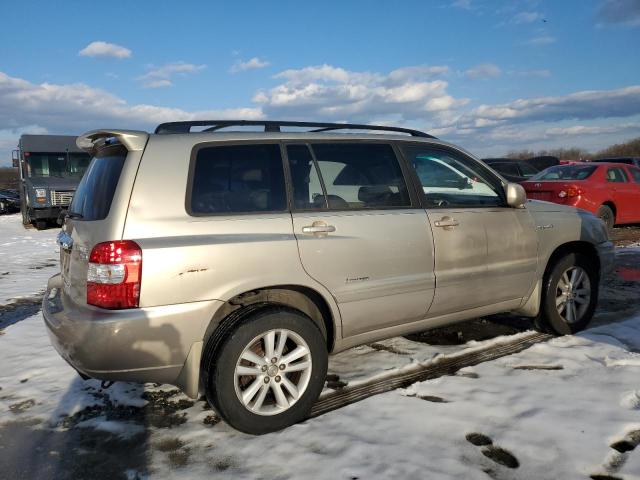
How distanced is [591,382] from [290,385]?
2.07 meters

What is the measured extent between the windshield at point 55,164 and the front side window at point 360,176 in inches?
567

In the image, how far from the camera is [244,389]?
2.96 m

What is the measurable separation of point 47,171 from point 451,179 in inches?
599

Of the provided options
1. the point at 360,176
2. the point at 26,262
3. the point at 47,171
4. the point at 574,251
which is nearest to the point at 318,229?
the point at 360,176

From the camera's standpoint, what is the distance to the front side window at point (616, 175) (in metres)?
10.1

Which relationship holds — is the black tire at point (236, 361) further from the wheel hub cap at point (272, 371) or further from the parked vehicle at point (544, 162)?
the parked vehicle at point (544, 162)

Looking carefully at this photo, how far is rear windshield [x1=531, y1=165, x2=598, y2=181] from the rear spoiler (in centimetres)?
891

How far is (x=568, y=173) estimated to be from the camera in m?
10.0

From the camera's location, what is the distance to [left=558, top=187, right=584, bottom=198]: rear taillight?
30.6 feet

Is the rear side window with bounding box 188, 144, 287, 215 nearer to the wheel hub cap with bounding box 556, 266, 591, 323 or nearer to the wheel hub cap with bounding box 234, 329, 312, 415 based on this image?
the wheel hub cap with bounding box 234, 329, 312, 415

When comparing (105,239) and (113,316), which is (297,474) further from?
(105,239)

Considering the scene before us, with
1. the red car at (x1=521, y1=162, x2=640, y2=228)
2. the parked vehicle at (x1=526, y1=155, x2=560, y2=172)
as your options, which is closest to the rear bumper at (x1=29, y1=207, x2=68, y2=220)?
the red car at (x1=521, y1=162, x2=640, y2=228)

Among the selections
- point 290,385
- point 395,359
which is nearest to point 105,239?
point 290,385

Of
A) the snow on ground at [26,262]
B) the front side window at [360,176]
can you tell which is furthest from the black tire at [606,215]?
the snow on ground at [26,262]
